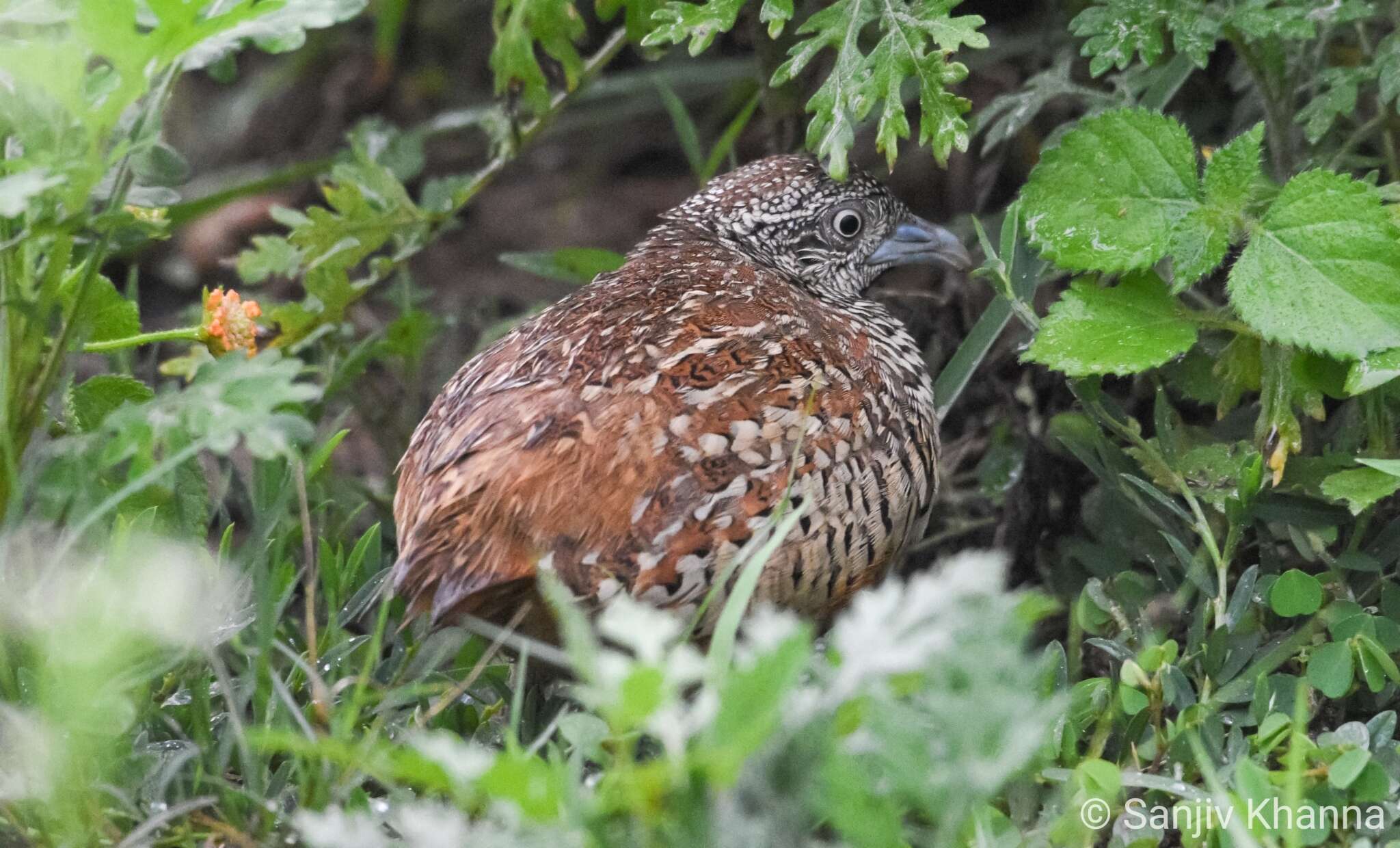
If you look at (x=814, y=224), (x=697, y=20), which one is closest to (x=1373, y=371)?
(x=814, y=224)

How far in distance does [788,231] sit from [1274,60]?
1.13 metres

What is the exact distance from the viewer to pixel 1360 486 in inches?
101

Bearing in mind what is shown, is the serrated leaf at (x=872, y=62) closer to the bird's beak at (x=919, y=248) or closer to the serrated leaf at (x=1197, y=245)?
the serrated leaf at (x=1197, y=245)

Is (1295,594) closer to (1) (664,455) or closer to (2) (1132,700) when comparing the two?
(2) (1132,700)

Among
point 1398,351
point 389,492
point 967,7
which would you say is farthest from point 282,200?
point 1398,351

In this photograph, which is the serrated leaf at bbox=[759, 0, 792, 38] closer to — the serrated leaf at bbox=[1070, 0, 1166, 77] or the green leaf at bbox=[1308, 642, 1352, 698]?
the serrated leaf at bbox=[1070, 0, 1166, 77]

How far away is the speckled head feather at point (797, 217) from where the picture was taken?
3.36 metres

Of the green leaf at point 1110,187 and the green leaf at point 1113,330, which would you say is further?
the green leaf at point 1110,187

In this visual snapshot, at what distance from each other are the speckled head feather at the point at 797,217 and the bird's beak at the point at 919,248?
4 cm

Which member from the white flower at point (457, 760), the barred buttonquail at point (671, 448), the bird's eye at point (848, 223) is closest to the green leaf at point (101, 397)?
the barred buttonquail at point (671, 448)

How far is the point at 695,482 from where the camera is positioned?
2521 mm

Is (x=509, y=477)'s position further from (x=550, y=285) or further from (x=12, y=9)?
(x=550, y=285)

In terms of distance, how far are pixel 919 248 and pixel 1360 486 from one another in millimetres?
1258

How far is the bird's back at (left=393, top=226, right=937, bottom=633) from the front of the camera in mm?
2453
